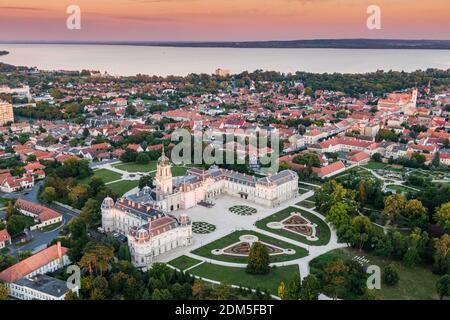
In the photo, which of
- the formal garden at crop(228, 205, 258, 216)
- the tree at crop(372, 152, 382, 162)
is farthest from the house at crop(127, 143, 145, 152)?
the tree at crop(372, 152, 382, 162)

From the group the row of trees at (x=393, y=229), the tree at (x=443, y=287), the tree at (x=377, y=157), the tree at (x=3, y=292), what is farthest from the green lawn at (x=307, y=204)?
the tree at (x=3, y=292)

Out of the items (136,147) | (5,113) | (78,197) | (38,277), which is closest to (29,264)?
(38,277)

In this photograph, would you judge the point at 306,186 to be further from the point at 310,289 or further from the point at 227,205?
the point at 310,289

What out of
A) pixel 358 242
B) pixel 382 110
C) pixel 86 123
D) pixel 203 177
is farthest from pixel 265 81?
pixel 358 242

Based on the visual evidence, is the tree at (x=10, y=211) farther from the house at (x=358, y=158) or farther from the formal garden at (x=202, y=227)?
the house at (x=358, y=158)

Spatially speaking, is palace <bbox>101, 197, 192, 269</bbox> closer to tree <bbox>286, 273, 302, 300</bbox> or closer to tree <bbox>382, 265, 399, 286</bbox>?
tree <bbox>286, 273, 302, 300</bbox>
